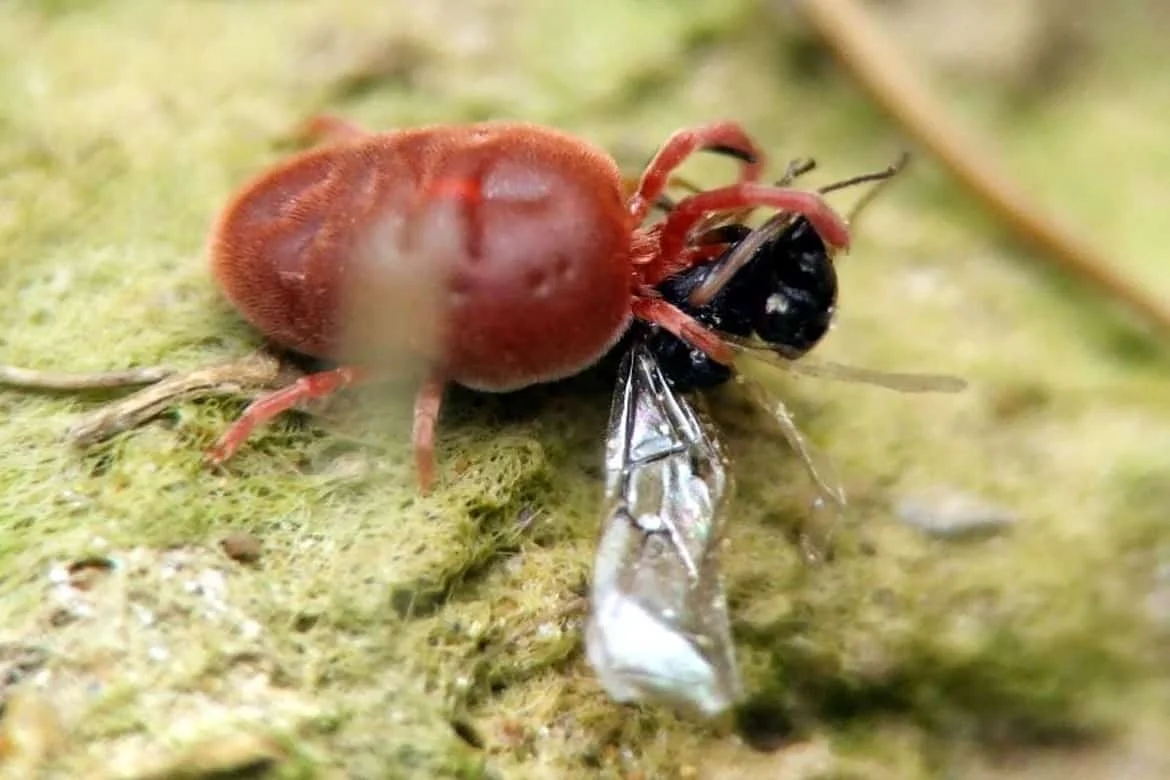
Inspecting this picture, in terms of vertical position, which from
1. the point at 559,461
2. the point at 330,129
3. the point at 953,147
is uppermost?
the point at 330,129

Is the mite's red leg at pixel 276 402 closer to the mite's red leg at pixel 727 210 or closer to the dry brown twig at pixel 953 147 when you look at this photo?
the mite's red leg at pixel 727 210

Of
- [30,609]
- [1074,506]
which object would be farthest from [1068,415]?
[30,609]

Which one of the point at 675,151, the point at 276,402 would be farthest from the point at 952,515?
the point at 276,402

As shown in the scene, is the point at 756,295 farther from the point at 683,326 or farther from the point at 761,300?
the point at 683,326

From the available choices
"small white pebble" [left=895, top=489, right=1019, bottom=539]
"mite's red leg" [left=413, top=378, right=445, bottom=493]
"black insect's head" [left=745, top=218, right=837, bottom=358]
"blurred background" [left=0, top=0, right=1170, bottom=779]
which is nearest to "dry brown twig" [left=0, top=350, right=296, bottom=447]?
"blurred background" [left=0, top=0, right=1170, bottom=779]

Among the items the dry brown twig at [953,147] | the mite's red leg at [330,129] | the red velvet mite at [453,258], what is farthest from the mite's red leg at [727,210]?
the dry brown twig at [953,147]
